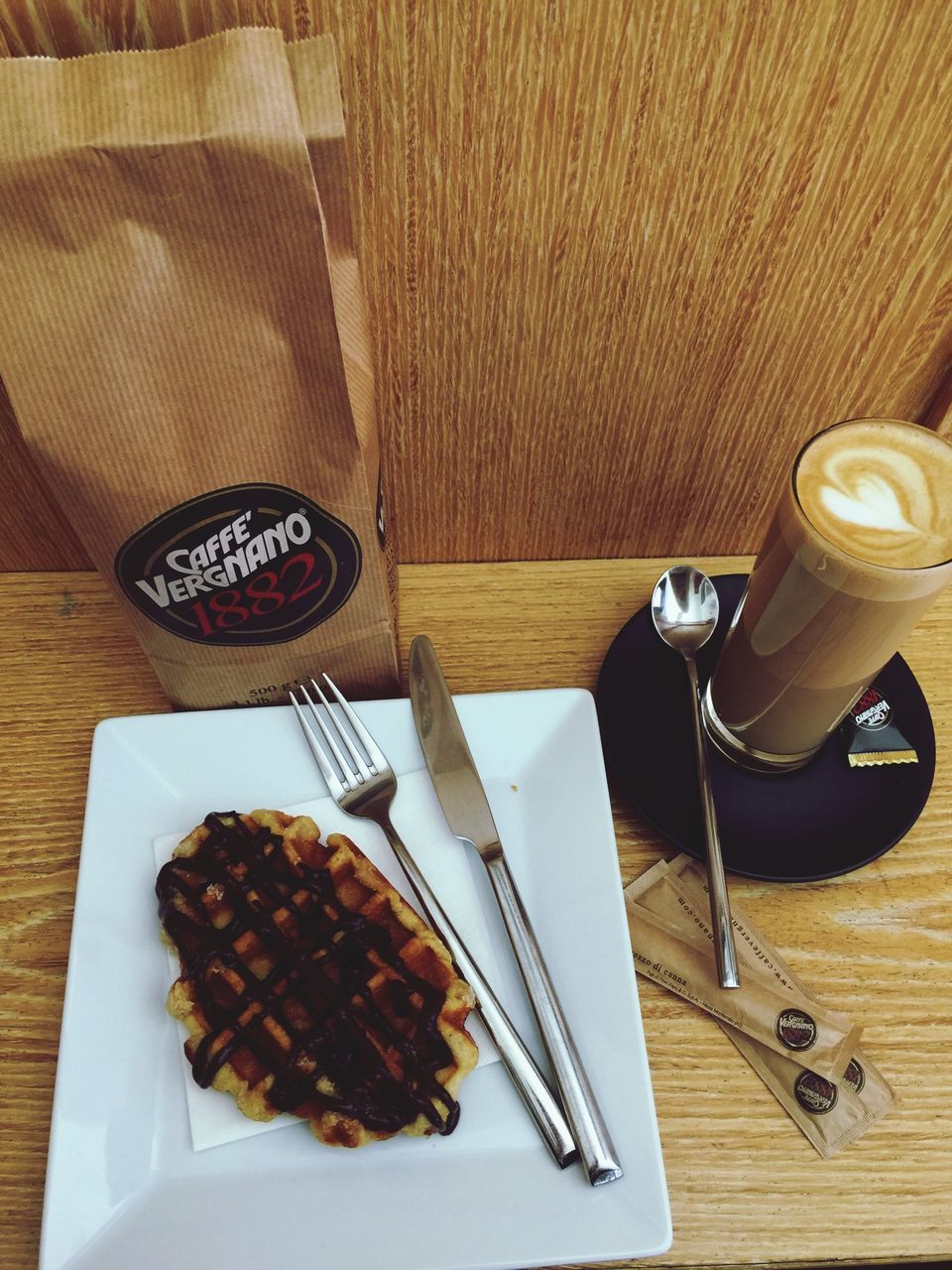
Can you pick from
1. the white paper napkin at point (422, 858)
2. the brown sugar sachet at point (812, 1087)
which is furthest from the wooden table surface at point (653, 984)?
the white paper napkin at point (422, 858)

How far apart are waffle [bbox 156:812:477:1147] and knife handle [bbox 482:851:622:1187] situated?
2.2 inches

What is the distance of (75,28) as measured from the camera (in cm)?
54

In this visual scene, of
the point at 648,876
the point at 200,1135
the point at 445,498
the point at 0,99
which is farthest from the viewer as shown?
the point at 445,498

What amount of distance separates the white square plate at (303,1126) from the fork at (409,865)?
0.6 inches

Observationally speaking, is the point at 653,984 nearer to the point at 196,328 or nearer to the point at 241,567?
the point at 241,567

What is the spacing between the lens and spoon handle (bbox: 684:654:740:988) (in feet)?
2.19

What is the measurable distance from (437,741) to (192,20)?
55 cm

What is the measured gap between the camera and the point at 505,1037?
637mm

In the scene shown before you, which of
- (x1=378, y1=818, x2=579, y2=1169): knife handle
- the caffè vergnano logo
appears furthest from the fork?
the caffè vergnano logo

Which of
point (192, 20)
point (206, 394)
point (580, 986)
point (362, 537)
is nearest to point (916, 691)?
point (580, 986)

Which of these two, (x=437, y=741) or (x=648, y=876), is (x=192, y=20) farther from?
(x=648, y=876)

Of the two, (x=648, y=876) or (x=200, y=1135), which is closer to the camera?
(x=200, y=1135)

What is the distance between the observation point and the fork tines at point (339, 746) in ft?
2.45

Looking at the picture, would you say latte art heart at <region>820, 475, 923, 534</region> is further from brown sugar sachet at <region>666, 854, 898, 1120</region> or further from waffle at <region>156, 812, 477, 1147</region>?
waffle at <region>156, 812, 477, 1147</region>
